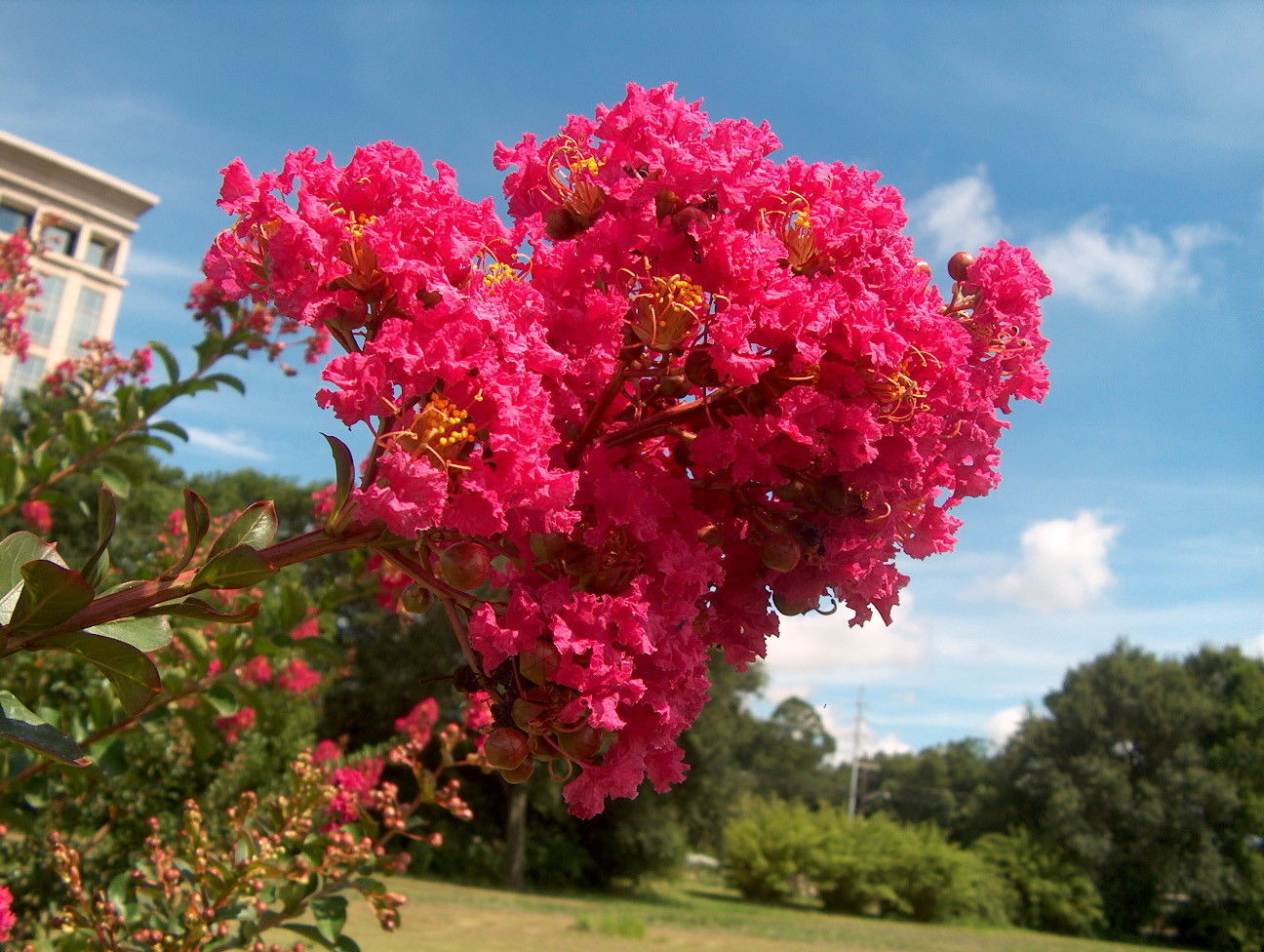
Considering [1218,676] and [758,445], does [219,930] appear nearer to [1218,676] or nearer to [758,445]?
[758,445]

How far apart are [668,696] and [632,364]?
1.33ft

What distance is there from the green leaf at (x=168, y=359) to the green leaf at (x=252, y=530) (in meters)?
2.70

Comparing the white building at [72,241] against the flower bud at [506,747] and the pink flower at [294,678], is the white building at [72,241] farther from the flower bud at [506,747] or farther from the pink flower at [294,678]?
the flower bud at [506,747]

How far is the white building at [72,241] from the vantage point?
32000mm

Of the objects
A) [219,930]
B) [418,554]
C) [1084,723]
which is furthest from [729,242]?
[1084,723]

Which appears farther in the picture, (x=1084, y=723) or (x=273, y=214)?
(x=1084, y=723)

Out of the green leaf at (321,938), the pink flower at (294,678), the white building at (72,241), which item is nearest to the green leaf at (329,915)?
the green leaf at (321,938)

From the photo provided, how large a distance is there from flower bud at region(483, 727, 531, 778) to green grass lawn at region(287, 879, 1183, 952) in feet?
32.1

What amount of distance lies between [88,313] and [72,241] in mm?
2816

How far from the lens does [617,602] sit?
3.48 feet

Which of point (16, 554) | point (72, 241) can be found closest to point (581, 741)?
point (16, 554)

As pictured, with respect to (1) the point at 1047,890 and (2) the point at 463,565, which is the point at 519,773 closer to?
(2) the point at 463,565

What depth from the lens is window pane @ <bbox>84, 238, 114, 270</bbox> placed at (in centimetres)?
3700

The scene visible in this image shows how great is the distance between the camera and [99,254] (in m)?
37.6
